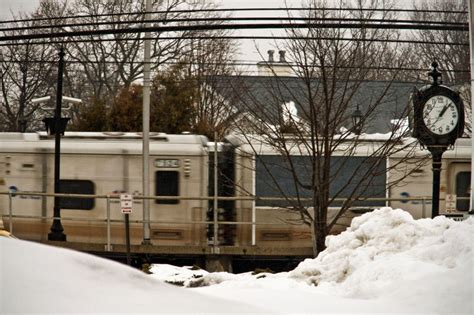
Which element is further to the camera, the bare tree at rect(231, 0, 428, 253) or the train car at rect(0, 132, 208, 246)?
the train car at rect(0, 132, 208, 246)

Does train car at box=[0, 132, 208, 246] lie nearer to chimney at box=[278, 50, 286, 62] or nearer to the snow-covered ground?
chimney at box=[278, 50, 286, 62]

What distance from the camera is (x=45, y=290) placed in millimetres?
4953

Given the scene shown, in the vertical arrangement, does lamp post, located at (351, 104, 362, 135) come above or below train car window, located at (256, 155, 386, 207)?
above

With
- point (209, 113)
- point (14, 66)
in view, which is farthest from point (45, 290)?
point (209, 113)

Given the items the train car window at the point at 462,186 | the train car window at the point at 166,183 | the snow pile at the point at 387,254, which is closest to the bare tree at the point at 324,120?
the train car window at the point at 462,186

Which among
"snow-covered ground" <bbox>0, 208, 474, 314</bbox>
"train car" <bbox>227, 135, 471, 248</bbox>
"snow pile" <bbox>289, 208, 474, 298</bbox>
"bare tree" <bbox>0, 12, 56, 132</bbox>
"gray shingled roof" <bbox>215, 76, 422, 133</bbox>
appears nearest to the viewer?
"snow-covered ground" <bbox>0, 208, 474, 314</bbox>

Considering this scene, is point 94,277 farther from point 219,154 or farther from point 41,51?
point 41,51

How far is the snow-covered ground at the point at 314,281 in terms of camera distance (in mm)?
5070

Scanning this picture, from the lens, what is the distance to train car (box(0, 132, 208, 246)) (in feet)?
58.4

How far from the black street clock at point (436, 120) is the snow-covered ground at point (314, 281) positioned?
2.70 metres

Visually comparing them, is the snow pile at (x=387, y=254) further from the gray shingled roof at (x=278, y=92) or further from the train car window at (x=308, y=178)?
the train car window at (x=308, y=178)

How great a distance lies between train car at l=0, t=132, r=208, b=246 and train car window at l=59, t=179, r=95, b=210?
0.02 m

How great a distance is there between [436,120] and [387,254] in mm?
4084

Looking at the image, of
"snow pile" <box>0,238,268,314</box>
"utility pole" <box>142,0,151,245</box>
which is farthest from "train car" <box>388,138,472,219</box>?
"snow pile" <box>0,238,268,314</box>
